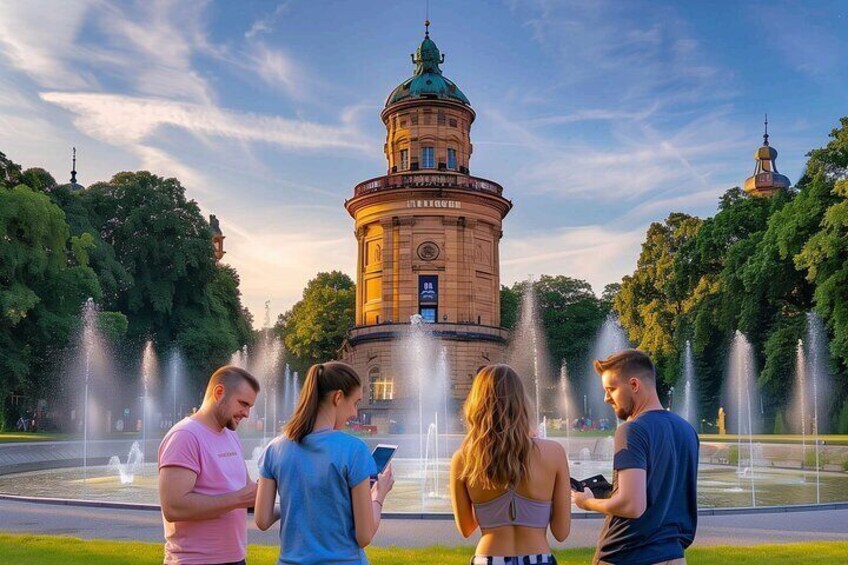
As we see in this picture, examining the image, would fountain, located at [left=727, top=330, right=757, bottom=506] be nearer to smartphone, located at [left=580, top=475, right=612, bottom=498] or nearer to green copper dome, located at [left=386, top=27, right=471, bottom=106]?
green copper dome, located at [left=386, top=27, right=471, bottom=106]

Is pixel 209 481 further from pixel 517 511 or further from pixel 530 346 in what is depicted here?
pixel 530 346

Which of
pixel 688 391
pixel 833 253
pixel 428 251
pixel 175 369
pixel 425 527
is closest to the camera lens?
pixel 425 527

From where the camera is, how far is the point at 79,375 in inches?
1901

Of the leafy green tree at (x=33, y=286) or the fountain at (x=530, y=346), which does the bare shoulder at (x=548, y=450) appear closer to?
the leafy green tree at (x=33, y=286)

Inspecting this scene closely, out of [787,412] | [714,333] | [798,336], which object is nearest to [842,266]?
[798,336]

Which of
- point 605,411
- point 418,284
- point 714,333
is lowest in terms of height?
point 605,411

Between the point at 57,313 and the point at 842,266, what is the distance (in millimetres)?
32040

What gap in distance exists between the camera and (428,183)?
68375mm

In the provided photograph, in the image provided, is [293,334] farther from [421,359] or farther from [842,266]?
[842,266]

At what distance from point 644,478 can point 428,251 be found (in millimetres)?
64207

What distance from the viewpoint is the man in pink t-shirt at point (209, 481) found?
5383 millimetres

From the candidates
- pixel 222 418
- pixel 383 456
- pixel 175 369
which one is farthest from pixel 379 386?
pixel 383 456

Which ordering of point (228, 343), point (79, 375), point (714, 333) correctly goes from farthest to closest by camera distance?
point (228, 343), point (714, 333), point (79, 375)

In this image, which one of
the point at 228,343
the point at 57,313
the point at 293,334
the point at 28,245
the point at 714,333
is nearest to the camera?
the point at 28,245
